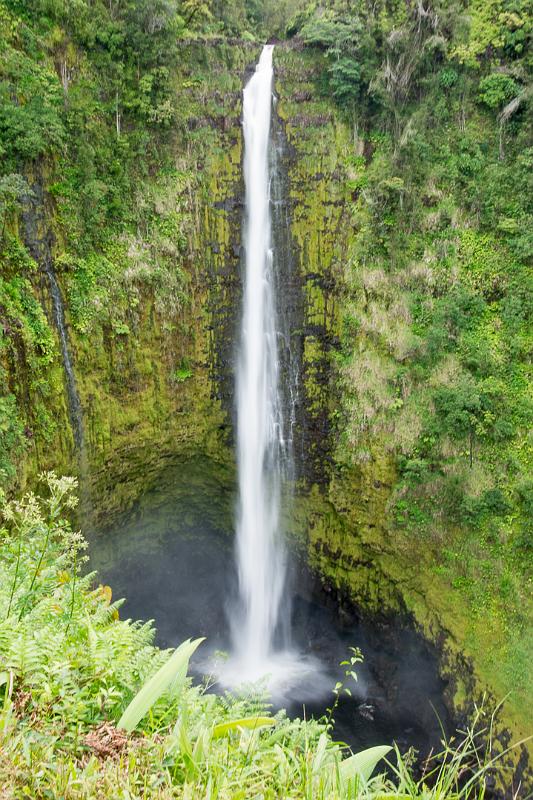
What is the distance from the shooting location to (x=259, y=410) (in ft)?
45.2

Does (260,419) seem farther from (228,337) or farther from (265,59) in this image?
(265,59)

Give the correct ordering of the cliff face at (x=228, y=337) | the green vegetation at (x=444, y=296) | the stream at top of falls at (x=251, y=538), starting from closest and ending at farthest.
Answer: the green vegetation at (x=444, y=296) → the cliff face at (x=228, y=337) → the stream at top of falls at (x=251, y=538)

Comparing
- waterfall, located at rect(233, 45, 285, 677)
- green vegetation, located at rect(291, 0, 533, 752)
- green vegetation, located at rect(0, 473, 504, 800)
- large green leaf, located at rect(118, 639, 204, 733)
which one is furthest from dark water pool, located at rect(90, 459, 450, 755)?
large green leaf, located at rect(118, 639, 204, 733)

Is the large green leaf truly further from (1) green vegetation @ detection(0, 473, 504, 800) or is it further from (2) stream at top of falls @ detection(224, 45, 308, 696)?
(2) stream at top of falls @ detection(224, 45, 308, 696)

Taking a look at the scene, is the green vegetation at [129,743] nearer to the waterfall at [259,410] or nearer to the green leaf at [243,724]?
the green leaf at [243,724]

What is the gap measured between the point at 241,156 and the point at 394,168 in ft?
13.8

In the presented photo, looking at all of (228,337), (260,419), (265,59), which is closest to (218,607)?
(260,419)

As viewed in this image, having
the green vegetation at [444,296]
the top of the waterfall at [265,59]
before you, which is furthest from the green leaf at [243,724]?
the top of the waterfall at [265,59]

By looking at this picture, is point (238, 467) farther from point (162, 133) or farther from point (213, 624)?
point (162, 133)

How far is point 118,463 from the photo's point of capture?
12.6 meters

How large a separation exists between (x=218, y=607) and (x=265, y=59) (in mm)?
15906

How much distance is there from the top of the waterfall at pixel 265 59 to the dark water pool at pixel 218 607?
37.5 feet

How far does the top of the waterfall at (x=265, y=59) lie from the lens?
13.8 meters

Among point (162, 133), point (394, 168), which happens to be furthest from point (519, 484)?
point (162, 133)
